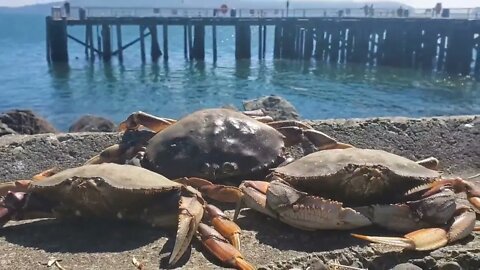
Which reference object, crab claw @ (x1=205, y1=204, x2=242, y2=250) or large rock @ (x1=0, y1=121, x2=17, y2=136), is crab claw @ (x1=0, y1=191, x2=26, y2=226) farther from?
large rock @ (x1=0, y1=121, x2=17, y2=136)

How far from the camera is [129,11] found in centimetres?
3953

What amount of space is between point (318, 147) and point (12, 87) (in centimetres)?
2977

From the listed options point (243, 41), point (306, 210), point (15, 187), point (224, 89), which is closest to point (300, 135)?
point (306, 210)

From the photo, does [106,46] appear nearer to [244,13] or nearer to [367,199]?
[244,13]

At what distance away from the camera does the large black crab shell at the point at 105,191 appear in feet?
14.7

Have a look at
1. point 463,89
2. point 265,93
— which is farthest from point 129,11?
point 463,89

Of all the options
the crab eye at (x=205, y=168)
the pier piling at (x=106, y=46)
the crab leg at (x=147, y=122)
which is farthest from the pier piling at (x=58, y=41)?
the crab eye at (x=205, y=168)

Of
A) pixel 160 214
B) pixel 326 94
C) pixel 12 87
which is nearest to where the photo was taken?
pixel 160 214

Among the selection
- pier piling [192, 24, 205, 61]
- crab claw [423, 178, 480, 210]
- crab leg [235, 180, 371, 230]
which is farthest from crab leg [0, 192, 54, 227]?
pier piling [192, 24, 205, 61]

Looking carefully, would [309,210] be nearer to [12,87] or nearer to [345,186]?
[345,186]

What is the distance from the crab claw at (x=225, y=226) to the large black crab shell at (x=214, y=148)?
840 mm

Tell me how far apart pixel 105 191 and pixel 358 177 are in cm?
179

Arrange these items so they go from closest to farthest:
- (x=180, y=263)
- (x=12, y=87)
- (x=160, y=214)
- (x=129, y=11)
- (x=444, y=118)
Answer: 1. (x=180, y=263)
2. (x=160, y=214)
3. (x=444, y=118)
4. (x=12, y=87)
5. (x=129, y=11)

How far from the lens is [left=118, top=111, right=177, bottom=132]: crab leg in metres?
6.50
